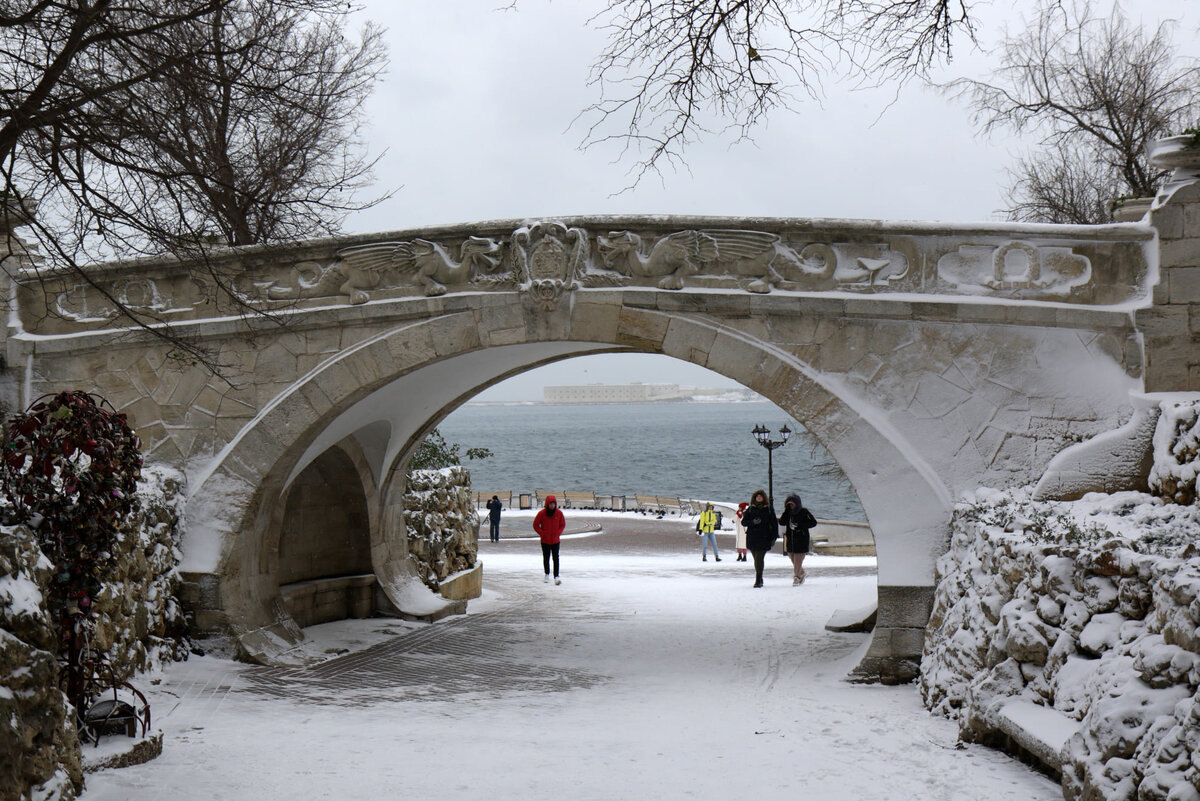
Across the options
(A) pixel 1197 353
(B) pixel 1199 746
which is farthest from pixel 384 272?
(B) pixel 1199 746

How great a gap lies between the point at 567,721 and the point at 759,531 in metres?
8.20

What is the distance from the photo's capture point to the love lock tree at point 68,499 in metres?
5.38

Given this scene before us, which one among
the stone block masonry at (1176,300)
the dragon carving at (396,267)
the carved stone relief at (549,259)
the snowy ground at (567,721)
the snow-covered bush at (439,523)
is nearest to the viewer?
the snowy ground at (567,721)

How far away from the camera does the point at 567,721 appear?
288 inches

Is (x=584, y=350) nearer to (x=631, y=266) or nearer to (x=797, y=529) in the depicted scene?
(x=631, y=266)

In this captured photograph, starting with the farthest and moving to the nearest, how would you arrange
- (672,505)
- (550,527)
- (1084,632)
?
(672,505)
(550,527)
(1084,632)

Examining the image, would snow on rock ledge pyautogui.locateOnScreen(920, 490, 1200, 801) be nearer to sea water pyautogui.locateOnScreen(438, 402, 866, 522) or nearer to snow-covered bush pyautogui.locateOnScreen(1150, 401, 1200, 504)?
snow-covered bush pyautogui.locateOnScreen(1150, 401, 1200, 504)

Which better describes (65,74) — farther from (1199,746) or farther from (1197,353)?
(1197,353)

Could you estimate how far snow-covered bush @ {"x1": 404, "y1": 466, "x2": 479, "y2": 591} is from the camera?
13.6 m

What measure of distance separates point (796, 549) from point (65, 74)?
36.8 feet

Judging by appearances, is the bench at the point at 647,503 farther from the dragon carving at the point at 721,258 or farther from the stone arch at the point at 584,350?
the dragon carving at the point at 721,258

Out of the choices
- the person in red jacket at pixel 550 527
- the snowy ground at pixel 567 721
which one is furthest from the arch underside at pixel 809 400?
the person in red jacket at pixel 550 527

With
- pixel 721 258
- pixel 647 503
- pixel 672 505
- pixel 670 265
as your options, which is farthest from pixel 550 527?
pixel 647 503

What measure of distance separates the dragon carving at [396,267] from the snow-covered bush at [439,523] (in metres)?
4.61
